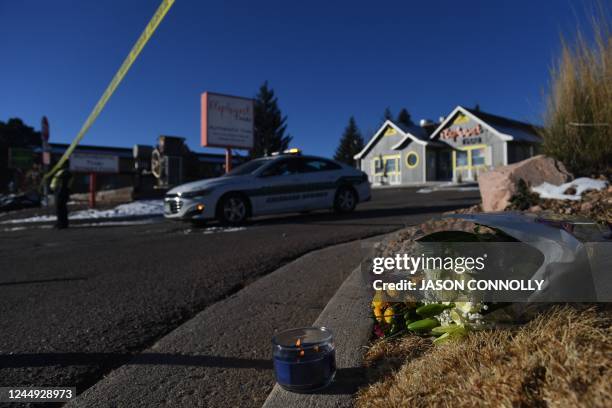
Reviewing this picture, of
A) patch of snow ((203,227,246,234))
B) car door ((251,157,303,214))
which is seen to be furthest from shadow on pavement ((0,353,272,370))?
car door ((251,157,303,214))

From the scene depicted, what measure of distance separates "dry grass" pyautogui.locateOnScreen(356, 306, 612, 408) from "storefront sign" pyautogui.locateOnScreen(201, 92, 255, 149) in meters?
15.8

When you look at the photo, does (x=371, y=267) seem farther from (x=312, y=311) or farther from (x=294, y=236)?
(x=294, y=236)

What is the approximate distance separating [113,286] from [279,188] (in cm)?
513

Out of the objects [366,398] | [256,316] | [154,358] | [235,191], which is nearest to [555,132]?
[256,316]

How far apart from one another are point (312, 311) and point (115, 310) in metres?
1.47

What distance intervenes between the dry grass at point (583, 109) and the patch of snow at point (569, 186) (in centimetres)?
39

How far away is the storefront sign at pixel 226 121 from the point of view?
16672mm

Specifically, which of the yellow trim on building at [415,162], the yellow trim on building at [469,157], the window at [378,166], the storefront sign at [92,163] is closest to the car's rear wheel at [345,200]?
the storefront sign at [92,163]

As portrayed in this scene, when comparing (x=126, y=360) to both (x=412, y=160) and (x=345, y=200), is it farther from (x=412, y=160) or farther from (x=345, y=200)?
(x=412, y=160)

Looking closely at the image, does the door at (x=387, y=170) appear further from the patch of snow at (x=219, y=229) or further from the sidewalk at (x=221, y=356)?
the sidewalk at (x=221, y=356)

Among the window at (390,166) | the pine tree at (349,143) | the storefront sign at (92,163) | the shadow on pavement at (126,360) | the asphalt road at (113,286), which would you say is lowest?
the shadow on pavement at (126,360)

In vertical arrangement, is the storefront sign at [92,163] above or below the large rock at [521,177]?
above

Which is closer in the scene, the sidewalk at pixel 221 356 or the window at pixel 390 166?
the sidewalk at pixel 221 356

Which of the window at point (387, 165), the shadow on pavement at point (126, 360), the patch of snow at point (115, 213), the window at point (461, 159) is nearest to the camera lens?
the shadow on pavement at point (126, 360)
